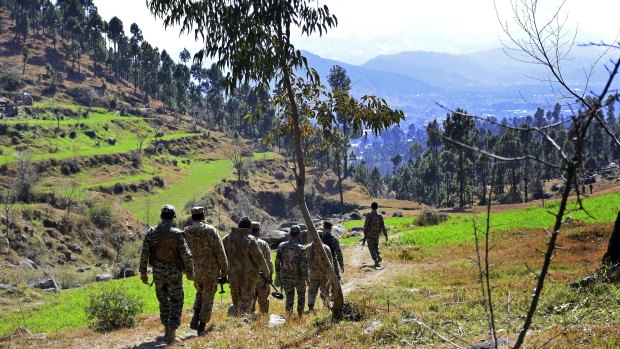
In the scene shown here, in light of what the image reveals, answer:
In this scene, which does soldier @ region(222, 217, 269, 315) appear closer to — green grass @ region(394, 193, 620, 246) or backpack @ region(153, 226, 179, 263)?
backpack @ region(153, 226, 179, 263)

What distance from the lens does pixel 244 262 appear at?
12.0 m

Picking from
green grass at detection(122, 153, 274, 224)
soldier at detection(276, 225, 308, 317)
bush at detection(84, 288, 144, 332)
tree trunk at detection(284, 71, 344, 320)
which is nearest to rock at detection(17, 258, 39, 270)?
green grass at detection(122, 153, 274, 224)

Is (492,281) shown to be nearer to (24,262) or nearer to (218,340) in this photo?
(218,340)

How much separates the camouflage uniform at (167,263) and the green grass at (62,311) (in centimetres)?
893

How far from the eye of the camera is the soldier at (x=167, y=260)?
10078 mm

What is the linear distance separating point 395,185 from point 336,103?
136114 millimetres

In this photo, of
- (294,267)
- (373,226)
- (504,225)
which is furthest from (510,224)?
(294,267)

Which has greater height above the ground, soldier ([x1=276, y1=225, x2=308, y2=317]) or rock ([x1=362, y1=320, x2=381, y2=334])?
soldier ([x1=276, y1=225, x2=308, y2=317])

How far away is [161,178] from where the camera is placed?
77875 millimetres

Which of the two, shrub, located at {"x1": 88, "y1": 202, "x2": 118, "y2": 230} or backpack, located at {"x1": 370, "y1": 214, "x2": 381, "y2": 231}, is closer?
backpack, located at {"x1": 370, "y1": 214, "x2": 381, "y2": 231}

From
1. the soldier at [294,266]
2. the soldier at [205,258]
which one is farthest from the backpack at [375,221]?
the soldier at [205,258]

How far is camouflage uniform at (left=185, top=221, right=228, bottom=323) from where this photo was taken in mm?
11070

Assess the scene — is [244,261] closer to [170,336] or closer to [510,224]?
[170,336]

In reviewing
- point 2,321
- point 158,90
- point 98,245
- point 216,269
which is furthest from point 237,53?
point 158,90
